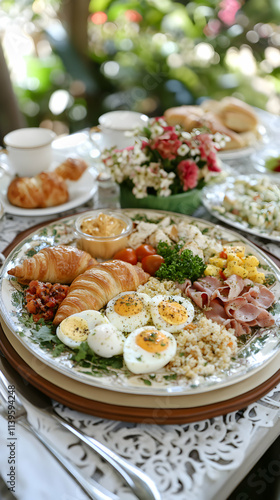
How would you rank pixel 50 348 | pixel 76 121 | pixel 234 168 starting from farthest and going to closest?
pixel 76 121 < pixel 234 168 < pixel 50 348

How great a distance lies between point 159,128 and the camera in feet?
7.03

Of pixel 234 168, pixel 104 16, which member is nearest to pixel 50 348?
pixel 234 168

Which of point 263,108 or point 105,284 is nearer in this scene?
point 105,284

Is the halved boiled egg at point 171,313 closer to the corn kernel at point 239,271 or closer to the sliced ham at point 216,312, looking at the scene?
the sliced ham at point 216,312

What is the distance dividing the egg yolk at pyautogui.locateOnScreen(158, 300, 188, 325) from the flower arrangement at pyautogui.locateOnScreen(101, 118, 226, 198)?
0.74 meters

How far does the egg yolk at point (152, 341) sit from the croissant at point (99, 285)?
254 mm

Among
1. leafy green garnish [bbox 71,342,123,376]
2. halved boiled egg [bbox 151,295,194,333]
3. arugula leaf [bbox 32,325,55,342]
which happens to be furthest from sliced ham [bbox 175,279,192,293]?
arugula leaf [bbox 32,325,55,342]

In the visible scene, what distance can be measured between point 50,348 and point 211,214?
48.3 inches

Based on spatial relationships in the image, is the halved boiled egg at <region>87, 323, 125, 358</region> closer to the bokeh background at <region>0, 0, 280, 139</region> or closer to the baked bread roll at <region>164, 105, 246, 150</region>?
the baked bread roll at <region>164, 105, 246, 150</region>

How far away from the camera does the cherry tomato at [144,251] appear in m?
1.91

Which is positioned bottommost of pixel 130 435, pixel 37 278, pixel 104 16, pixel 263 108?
pixel 130 435

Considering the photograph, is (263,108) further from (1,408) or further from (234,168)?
(1,408)

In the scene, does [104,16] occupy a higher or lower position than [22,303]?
higher

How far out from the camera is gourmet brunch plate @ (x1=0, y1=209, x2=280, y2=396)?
4.27 feet
